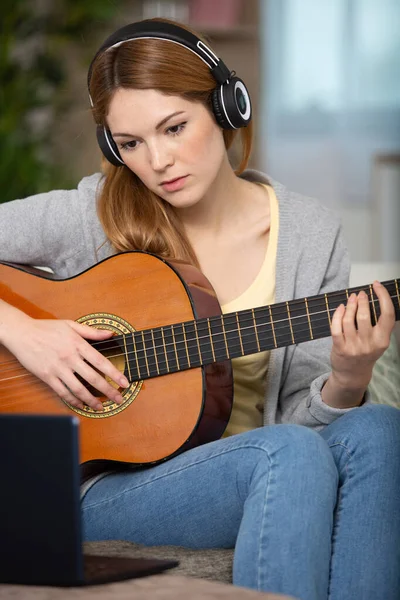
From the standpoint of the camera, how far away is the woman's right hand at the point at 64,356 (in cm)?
137

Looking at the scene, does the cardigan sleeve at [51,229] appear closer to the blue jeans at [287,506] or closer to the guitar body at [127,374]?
the guitar body at [127,374]

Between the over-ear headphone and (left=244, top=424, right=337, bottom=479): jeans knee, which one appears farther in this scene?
the over-ear headphone

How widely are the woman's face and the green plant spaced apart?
1.77 m

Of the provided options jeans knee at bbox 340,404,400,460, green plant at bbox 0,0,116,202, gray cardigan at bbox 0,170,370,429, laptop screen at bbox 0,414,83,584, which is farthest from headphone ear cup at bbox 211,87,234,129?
green plant at bbox 0,0,116,202

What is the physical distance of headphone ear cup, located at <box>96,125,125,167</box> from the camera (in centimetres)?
147

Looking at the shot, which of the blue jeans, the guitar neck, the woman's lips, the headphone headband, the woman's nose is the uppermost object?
the headphone headband

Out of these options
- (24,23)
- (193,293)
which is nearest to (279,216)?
(193,293)

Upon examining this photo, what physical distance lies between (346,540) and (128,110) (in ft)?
2.40

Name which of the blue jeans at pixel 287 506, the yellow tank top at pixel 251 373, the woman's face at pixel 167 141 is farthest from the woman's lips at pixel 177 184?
the blue jeans at pixel 287 506

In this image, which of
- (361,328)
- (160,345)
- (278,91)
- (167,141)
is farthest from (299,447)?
(278,91)

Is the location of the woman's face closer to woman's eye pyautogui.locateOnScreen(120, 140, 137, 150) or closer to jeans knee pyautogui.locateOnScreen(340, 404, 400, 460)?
woman's eye pyautogui.locateOnScreen(120, 140, 137, 150)

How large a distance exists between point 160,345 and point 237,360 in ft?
0.61

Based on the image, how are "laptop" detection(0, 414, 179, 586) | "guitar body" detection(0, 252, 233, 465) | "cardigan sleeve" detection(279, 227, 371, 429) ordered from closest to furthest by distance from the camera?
"laptop" detection(0, 414, 179, 586)
"guitar body" detection(0, 252, 233, 465)
"cardigan sleeve" detection(279, 227, 371, 429)

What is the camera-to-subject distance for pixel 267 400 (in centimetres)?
149
